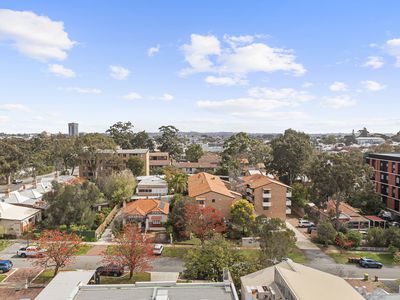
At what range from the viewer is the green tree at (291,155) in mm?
58594

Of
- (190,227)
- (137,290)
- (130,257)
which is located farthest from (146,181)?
(137,290)

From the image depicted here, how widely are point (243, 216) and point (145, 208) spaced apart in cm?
1195

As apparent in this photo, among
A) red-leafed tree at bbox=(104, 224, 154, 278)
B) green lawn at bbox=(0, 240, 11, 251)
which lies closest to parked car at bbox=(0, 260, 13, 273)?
green lawn at bbox=(0, 240, 11, 251)

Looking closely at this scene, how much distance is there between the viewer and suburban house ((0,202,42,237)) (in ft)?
126

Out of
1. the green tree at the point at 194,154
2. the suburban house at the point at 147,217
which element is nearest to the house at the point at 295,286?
the suburban house at the point at 147,217

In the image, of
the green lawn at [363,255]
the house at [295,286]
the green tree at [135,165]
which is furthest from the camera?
the green tree at [135,165]

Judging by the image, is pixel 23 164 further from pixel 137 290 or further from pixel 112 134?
pixel 137 290

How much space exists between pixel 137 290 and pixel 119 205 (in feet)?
104

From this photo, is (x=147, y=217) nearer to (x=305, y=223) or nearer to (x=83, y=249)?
(x=83, y=249)

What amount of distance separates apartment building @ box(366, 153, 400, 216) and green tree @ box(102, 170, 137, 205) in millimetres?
38494

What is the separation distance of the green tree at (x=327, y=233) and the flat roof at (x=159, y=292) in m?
22.5

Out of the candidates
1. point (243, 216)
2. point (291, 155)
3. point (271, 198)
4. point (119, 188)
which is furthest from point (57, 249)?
point (291, 155)

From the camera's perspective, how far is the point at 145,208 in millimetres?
41469

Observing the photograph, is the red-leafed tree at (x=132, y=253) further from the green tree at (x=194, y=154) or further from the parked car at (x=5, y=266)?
the green tree at (x=194, y=154)
